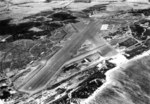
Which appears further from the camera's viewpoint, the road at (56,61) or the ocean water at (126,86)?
the road at (56,61)

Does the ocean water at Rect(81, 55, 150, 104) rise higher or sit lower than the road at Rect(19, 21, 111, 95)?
lower

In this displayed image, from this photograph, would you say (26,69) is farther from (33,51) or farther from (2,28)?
(2,28)

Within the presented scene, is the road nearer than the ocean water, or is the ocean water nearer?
the ocean water

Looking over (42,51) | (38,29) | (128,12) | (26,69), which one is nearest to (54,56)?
(42,51)

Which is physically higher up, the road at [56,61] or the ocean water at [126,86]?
the road at [56,61]
